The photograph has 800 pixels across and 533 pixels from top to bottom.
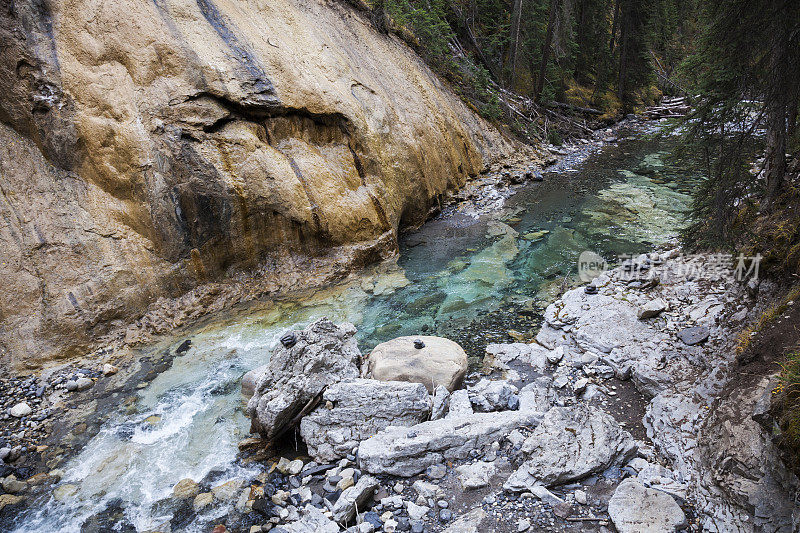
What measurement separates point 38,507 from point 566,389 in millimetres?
6518

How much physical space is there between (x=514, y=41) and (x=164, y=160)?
18572 mm

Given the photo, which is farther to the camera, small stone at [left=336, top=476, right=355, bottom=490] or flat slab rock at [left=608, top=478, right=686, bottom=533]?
small stone at [left=336, top=476, right=355, bottom=490]

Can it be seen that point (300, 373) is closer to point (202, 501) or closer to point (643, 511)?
point (202, 501)

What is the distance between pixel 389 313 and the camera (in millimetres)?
8797

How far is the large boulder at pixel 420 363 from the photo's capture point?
6297 mm

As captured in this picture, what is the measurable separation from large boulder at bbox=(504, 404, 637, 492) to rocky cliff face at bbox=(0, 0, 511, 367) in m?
6.44

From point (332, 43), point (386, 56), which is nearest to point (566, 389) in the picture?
point (332, 43)

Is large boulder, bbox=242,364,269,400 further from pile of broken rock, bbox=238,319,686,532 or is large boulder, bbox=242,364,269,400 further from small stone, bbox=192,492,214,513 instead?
small stone, bbox=192,492,214,513

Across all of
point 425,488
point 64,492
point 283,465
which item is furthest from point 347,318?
point 64,492

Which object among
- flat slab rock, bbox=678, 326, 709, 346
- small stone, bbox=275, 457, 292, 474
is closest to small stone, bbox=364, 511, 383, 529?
small stone, bbox=275, 457, 292, 474

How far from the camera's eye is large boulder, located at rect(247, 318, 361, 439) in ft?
18.4

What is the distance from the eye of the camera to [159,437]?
5895 mm

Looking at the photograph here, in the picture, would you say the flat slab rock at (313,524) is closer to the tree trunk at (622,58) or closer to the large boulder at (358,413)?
the large boulder at (358,413)

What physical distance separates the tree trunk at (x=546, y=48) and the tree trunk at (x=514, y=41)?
1255 mm
